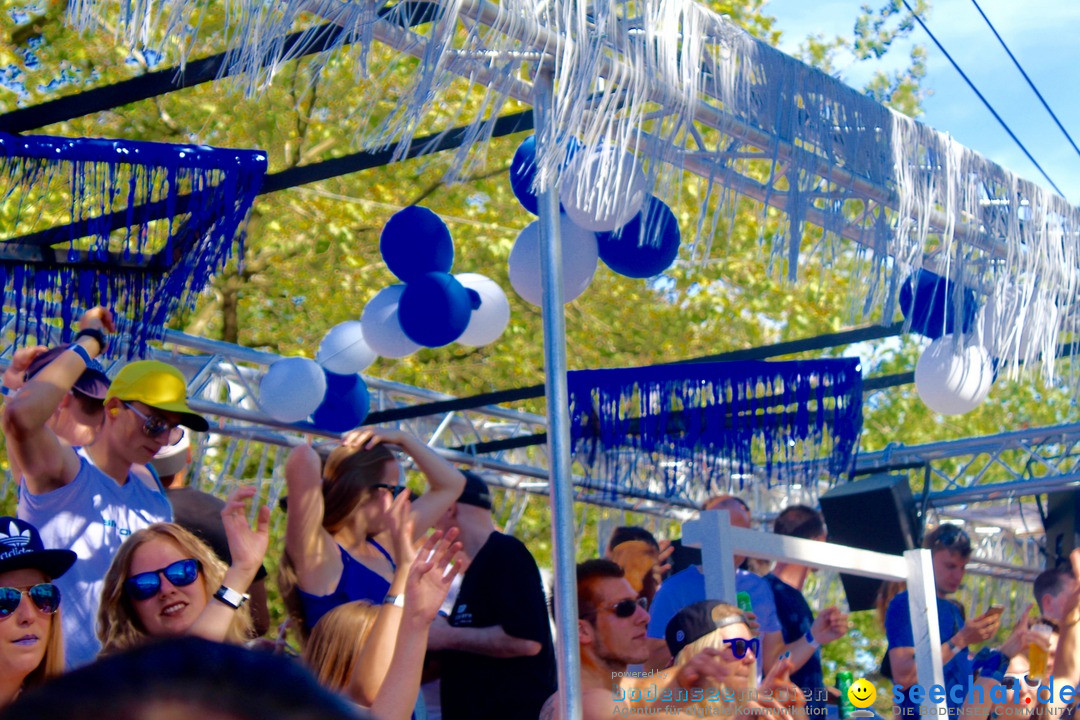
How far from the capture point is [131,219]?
12.3 feet

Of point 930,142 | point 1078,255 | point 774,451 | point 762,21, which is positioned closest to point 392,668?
point 930,142

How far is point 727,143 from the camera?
395 cm

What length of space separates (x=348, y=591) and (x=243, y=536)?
0.61 metres

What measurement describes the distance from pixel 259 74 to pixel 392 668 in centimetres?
127

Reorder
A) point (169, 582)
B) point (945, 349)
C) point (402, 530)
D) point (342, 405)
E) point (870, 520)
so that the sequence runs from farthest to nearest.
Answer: point (870, 520)
point (342, 405)
point (945, 349)
point (402, 530)
point (169, 582)

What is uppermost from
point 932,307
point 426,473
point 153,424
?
point 932,307

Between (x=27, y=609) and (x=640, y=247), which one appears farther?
(x=640, y=247)

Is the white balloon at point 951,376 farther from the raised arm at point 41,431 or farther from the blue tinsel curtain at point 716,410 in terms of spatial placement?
the raised arm at point 41,431

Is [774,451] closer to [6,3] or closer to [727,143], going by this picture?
[727,143]

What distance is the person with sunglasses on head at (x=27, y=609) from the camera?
2287 millimetres

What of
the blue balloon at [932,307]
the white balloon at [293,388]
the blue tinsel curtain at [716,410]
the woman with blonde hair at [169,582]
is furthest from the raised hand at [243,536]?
the white balloon at [293,388]

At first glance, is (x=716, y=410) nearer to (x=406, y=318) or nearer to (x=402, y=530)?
(x=406, y=318)

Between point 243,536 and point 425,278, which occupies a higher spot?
point 425,278

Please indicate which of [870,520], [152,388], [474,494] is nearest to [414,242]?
[474,494]
